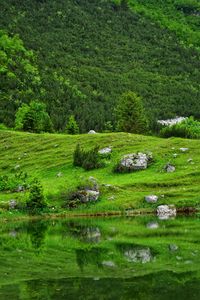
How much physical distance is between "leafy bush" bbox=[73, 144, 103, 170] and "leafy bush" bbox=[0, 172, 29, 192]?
9.11 metres

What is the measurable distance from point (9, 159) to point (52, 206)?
108 feet

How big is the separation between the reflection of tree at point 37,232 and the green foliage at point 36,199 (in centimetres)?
588

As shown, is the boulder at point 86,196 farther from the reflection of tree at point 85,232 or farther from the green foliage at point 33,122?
the green foliage at point 33,122

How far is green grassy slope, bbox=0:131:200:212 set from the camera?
268ft

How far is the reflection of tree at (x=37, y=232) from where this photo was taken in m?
51.9

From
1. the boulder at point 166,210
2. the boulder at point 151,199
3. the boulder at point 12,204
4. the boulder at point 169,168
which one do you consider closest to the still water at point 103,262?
the boulder at point 166,210

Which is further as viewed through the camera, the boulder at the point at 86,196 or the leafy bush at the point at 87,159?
the leafy bush at the point at 87,159

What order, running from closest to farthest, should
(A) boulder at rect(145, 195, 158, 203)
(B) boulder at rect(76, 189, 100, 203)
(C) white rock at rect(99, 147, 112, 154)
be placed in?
(A) boulder at rect(145, 195, 158, 203) → (B) boulder at rect(76, 189, 100, 203) → (C) white rock at rect(99, 147, 112, 154)

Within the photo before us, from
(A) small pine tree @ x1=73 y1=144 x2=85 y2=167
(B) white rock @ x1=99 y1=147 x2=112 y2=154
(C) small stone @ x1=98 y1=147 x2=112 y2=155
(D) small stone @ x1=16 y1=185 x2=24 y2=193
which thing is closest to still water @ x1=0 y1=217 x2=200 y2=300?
(D) small stone @ x1=16 y1=185 x2=24 y2=193

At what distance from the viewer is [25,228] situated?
218 feet

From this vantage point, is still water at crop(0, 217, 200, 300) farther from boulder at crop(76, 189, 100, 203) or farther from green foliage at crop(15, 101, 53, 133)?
green foliage at crop(15, 101, 53, 133)

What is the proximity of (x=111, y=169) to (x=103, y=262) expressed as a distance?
57452mm

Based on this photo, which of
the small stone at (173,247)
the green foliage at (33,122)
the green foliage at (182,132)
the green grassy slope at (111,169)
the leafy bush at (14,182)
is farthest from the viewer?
the green foliage at (33,122)

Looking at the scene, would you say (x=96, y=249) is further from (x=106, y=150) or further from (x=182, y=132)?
(x=182, y=132)
